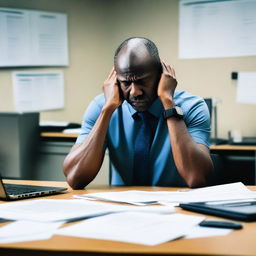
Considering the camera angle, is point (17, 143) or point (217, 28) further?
point (217, 28)

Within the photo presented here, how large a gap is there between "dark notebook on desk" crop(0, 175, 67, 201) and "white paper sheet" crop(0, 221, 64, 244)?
1.02 feet

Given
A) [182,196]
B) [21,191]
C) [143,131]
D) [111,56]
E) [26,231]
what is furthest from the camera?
[111,56]

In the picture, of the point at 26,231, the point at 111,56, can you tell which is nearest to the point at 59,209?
the point at 26,231

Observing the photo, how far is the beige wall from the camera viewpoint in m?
3.28

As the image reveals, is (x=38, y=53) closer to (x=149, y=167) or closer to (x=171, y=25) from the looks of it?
(x=171, y=25)

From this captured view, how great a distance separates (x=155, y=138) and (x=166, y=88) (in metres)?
0.19

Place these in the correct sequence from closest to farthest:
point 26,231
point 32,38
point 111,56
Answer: point 26,231 < point 32,38 < point 111,56

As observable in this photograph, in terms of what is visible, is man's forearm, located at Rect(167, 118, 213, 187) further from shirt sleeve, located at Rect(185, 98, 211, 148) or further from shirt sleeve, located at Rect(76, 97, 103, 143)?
shirt sleeve, located at Rect(76, 97, 103, 143)

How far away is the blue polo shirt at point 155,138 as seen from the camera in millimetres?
1824

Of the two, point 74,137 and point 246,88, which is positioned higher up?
point 246,88

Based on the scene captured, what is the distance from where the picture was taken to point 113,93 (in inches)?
73.2

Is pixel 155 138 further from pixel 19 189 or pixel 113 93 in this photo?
pixel 19 189

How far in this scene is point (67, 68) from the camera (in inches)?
136

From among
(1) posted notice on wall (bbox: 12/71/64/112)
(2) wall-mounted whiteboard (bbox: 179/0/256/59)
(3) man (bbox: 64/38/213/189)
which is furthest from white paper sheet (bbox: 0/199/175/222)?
(2) wall-mounted whiteboard (bbox: 179/0/256/59)
